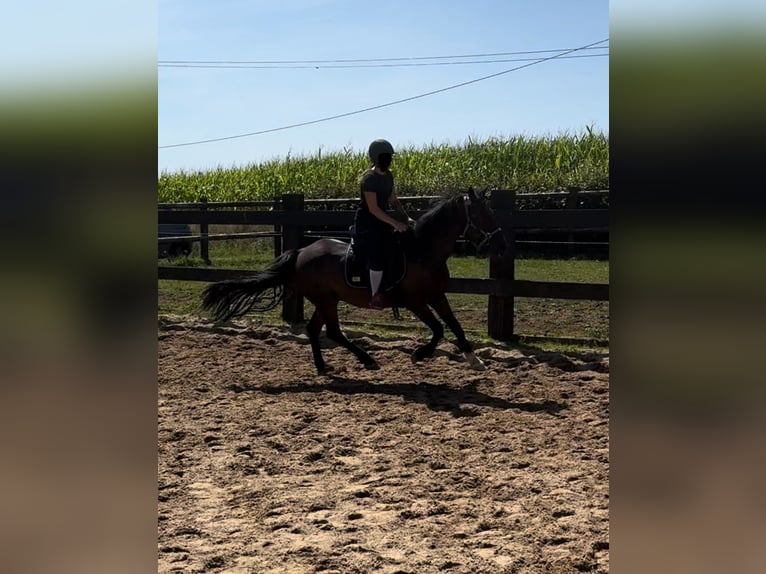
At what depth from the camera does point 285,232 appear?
31.9ft

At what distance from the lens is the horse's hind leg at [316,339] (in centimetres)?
715

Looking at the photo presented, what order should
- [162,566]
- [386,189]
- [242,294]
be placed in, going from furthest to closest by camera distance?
[242,294]
[386,189]
[162,566]

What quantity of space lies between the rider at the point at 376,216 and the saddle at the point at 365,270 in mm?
62

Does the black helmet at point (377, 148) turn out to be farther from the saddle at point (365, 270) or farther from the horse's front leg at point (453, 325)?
the horse's front leg at point (453, 325)

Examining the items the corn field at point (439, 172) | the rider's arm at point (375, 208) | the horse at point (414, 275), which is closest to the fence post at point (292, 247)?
the horse at point (414, 275)

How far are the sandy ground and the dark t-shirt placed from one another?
1354 mm

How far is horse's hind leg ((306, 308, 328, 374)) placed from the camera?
23.5 feet

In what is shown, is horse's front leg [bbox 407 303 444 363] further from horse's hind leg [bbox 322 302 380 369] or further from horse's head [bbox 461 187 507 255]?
horse's head [bbox 461 187 507 255]

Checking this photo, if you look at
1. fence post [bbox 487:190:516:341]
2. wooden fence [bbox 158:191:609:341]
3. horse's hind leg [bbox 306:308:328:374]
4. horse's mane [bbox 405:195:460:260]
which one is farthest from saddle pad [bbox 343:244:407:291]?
fence post [bbox 487:190:516:341]
